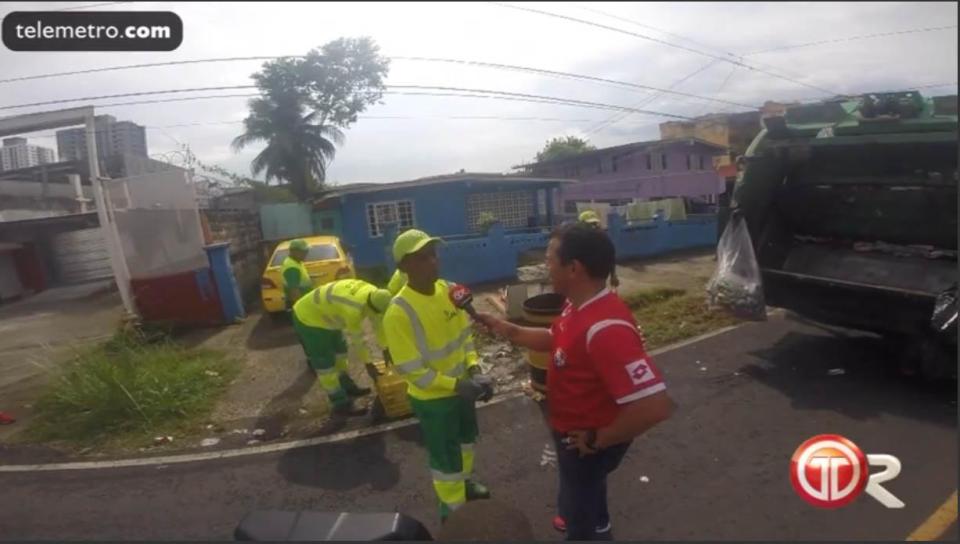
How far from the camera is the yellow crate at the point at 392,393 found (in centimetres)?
379

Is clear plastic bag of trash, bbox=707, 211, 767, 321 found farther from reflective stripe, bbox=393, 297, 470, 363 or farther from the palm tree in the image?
the palm tree

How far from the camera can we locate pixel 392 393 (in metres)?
3.79

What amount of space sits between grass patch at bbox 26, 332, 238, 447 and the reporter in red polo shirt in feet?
6.41

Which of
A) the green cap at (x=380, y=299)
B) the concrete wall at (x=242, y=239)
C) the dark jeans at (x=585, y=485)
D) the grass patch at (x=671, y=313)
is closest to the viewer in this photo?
the dark jeans at (x=585, y=485)

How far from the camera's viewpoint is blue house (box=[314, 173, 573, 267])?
7.02 ft

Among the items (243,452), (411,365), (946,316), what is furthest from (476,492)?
(946,316)

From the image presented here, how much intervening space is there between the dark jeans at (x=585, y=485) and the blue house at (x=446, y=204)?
999 millimetres

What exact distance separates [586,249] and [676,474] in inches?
63.0

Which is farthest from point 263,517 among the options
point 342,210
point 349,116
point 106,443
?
point 106,443

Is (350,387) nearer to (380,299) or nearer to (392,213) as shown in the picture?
(380,299)

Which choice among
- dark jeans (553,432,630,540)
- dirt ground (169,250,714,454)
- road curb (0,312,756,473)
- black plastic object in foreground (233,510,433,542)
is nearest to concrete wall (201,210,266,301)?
dirt ground (169,250,714,454)

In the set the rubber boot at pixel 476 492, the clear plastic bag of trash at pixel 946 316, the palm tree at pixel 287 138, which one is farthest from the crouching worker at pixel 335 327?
the clear plastic bag of trash at pixel 946 316

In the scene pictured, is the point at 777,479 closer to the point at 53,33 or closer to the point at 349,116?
the point at 349,116

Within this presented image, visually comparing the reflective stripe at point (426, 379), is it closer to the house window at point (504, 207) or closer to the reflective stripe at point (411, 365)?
the reflective stripe at point (411, 365)
